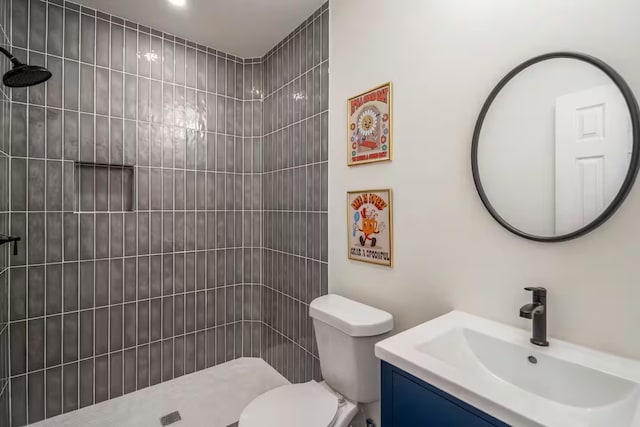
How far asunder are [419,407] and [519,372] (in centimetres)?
35

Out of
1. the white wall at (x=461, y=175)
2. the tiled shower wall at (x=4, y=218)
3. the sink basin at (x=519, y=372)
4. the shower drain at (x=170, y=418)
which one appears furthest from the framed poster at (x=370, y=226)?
the tiled shower wall at (x=4, y=218)

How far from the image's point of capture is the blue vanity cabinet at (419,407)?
2.34ft

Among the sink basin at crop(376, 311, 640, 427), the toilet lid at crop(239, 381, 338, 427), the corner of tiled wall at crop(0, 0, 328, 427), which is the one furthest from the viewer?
the corner of tiled wall at crop(0, 0, 328, 427)

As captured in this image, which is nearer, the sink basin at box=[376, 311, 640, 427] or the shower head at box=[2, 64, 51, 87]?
the sink basin at box=[376, 311, 640, 427]

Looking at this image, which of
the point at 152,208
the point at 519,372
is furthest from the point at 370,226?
the point at 152,208

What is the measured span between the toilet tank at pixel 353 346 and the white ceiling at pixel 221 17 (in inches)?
70.8

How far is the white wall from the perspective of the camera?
0.86 meters

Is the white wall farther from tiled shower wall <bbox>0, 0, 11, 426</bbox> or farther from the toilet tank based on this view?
tiled shower wall <bbox>0, 0, 11, 426</bbox>

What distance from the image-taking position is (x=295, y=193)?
2.09 metres

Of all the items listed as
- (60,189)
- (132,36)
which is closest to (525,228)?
(60,189)

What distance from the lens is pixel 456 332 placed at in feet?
3.45

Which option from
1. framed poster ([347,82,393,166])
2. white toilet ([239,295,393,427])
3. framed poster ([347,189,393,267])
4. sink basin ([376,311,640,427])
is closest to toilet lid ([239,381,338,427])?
white toilet ([239,295,393,427])

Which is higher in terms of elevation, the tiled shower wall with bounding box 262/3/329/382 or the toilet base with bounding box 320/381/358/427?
the tiled shower wall with bounding box 262/3/329/382

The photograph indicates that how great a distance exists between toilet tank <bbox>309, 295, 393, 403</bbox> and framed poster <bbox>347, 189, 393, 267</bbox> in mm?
266
